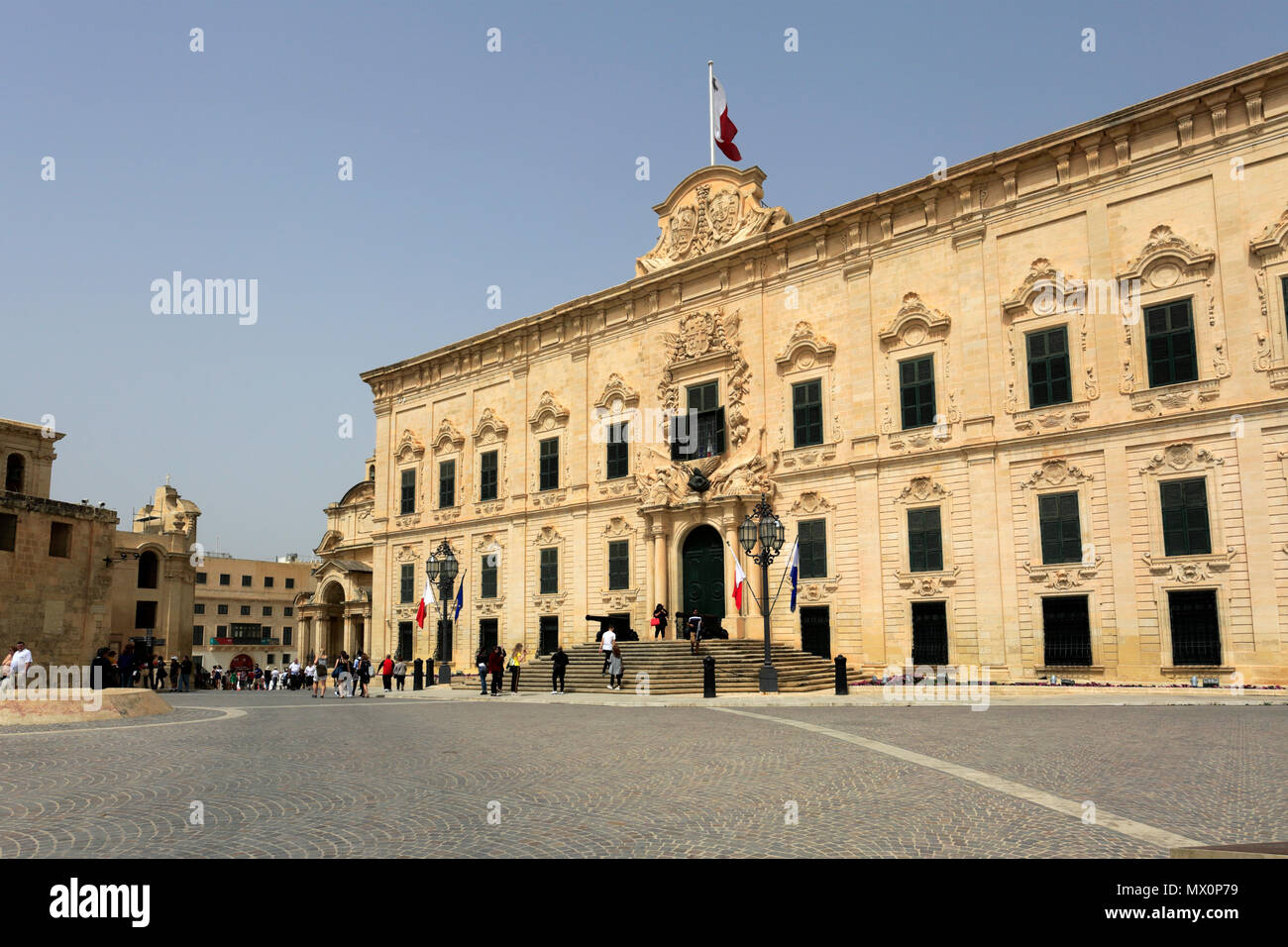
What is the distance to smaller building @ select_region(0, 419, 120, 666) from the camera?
35.7m

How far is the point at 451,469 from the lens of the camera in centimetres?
4166

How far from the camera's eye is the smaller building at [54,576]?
3572 centimetres

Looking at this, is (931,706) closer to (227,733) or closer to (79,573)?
(227,733)

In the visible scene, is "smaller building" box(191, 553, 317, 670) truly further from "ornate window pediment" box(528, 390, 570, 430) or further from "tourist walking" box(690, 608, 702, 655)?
"tourist walking" box(690, 608, 702, 655)

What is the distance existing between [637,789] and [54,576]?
120 feet

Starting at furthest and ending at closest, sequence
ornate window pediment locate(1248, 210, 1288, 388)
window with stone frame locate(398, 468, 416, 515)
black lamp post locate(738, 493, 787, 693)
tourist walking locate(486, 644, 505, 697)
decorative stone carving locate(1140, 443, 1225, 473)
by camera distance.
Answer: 1. window with stone frame locate(398, 468, 416, 515)
2. tourist walking locate(486, 644, 505, 697)
3. black lamp post locate(738, 493, 787, 693)
4. decorative stone carving locate(1140, 443, 1225, 473)
5. ornate window pediment locate(1248, 210, 1288, 388)

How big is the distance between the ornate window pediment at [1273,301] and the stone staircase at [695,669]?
524 inches

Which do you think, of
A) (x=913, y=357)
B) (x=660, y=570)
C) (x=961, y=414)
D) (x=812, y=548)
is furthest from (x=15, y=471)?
(x=961, y=414)

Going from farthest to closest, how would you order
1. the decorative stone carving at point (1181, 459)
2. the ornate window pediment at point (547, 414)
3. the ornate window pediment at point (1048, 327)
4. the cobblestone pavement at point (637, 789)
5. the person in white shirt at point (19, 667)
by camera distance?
the ornate window pediment at point (547, 414) → the ornate window pediment at point (1048, 327) → the decorative stone carving at point (1181, 459) → the person in white shirt at point (19, 667) → the cobblestone pavement at point (637, 789)

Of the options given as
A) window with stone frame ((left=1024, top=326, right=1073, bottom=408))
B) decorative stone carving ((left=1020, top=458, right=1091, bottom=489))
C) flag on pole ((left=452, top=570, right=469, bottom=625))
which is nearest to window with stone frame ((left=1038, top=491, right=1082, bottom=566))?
decorative stone carving ((left=1020, top=458, right=1091, bottom=489))

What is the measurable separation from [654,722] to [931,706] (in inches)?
248

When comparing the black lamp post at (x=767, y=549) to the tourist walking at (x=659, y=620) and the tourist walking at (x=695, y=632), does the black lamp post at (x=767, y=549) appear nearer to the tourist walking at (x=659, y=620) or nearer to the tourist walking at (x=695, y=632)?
the tourist walking at (x=695, y=632)

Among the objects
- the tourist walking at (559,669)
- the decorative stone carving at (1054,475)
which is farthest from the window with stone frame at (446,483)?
the decorative stone carving at (1054,475)

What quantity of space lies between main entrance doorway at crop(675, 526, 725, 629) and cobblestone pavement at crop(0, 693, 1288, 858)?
15.9 metres
